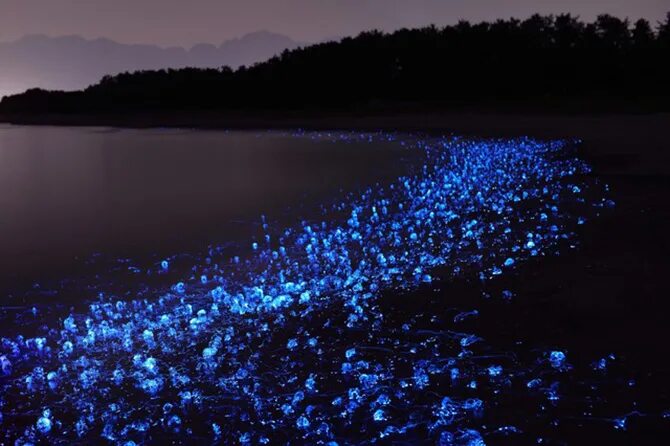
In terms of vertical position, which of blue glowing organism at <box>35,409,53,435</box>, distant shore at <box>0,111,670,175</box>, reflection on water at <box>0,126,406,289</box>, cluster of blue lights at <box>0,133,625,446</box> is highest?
distant shore at <box>0,111,670,175</box>

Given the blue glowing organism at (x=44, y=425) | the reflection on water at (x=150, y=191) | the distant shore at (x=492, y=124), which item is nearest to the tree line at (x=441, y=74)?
the distant shore at (x=492, y=124)

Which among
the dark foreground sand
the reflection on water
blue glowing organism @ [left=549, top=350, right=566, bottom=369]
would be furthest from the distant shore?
blue glowing organism @ [left=549, top=350, right=566, bottom=369]

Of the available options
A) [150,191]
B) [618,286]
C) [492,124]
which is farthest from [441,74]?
[618,286]

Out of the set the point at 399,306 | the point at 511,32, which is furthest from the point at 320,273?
the point at 511,32

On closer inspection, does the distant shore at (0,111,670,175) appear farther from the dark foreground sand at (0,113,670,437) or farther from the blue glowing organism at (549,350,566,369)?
the blue glowing organism at (549,350,566,369)

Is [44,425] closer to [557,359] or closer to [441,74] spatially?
[557,359]

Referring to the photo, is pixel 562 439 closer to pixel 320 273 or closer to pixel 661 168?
pixel 320 273
